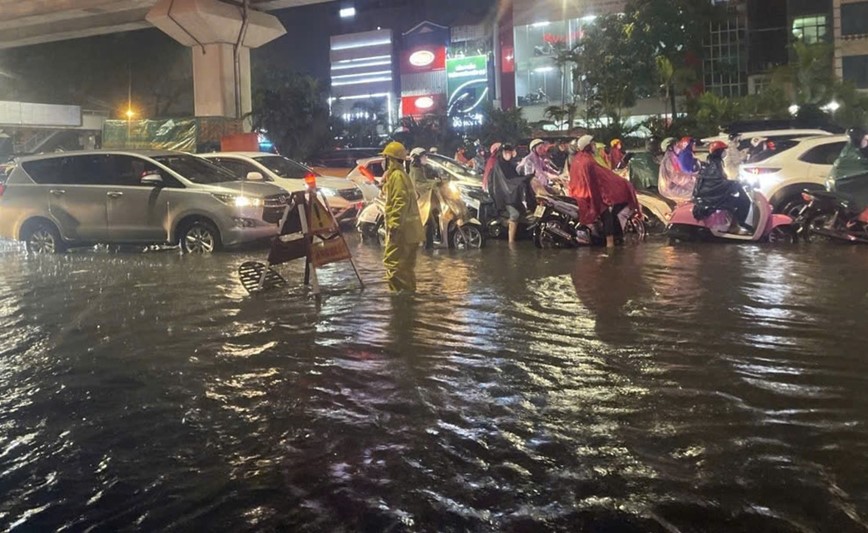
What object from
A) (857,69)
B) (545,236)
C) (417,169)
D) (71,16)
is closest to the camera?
(545,236)

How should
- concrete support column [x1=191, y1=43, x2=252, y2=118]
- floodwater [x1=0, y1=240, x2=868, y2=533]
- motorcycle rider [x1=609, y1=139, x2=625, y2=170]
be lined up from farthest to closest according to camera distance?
concrete support column [x1=191, y1=43, x2=252, y2=118]
motorcycle rider [x1=609, y1=139, x2=625, y2=170]
floodwater [x1=0, y1=240, x2=868, y2=533]

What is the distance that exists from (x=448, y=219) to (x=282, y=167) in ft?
16.2

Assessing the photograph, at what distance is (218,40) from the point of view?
24438 mm

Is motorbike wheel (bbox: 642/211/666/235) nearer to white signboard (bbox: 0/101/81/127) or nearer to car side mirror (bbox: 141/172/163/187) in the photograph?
car side mirror (bbox: 141/172/163/187)

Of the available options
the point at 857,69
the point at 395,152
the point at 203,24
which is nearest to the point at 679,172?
the point at 395,152

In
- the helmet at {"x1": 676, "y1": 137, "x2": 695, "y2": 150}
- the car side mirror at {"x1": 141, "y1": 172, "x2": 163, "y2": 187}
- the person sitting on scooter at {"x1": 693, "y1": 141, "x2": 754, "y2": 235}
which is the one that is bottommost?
the person sitting on scooter at {"x1": 693, "y1": 141, "x2": 754, "y2": 235}

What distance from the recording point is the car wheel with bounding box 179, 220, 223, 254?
13141 mm

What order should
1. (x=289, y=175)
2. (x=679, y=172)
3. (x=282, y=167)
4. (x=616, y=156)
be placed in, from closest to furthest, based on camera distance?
1. (x=679, y=172)
2. (x=289, y=175)
3. (x=282, y=167)
4. (x=616, y=156)

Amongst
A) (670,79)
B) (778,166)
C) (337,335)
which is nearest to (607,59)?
(670,79)

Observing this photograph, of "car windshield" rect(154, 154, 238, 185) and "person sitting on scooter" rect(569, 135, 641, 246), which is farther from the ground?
"car windshield" rect(154, 154, 238, 185)

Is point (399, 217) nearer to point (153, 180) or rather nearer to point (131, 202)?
point (153, 180)

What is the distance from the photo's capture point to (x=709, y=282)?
9.01m

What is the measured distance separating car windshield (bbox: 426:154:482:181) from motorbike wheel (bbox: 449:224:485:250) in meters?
2.16

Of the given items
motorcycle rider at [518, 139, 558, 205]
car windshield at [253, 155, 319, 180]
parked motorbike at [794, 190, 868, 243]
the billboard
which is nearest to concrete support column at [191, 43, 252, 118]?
car windshield at [253, 155, 319, 180]
